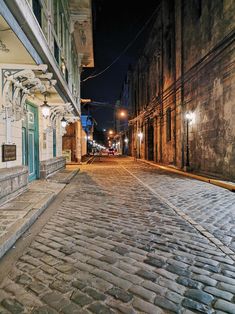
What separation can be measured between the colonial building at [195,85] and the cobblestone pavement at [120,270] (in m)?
8.56

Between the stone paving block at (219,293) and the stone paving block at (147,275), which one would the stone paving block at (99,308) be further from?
the stone paving block at (219,293)

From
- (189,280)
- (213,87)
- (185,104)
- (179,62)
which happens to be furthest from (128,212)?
(179,62)

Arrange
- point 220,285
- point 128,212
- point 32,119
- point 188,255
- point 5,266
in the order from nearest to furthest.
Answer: point 220,285
point 5,266
point 188,255
point 128,212
point 32,119

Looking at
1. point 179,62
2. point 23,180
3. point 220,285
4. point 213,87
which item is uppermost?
point 179,62

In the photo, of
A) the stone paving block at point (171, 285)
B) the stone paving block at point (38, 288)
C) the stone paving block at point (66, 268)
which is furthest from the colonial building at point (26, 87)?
the stone paving block at point (171, 285)

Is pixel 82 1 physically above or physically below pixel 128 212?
above

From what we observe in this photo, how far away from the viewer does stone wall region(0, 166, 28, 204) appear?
263 inches

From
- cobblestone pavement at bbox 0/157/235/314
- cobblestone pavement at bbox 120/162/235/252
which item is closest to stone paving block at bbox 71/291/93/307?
cobblestone pavement at bbox 0/157/235/314

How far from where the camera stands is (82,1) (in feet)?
52.2

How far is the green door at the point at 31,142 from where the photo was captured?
35.1 ft

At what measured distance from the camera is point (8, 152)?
7.46 metres

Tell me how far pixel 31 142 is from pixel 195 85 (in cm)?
1106

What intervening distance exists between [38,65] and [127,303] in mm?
6461

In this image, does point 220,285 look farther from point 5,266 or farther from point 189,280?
point 5,266
